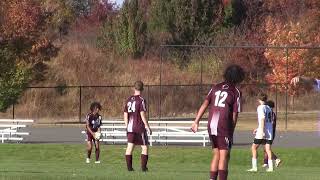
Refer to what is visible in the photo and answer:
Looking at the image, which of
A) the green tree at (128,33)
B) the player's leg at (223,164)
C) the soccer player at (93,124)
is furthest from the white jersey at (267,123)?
the green tree at (128,33)

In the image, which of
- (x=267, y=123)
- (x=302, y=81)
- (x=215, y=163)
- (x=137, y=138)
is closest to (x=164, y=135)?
(x=267, y=123)

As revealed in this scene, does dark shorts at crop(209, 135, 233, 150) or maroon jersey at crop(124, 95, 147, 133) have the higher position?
maroon jersey at crop(124, 95, 147, 133)

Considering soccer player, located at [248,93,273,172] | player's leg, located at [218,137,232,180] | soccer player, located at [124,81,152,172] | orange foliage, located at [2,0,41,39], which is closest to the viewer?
player's leg, located at [218,137,232,180]

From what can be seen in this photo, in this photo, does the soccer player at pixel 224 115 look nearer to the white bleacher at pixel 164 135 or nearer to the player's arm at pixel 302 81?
the player's arm at pixel 302 81

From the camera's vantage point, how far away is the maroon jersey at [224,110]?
47.3ft

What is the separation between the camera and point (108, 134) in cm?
3550

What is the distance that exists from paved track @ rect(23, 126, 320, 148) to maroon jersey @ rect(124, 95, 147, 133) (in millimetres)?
14587

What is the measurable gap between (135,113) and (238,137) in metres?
21.3

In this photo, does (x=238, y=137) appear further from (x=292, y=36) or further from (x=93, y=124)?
(x=292, y=36)

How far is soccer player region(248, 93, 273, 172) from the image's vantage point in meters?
21.5

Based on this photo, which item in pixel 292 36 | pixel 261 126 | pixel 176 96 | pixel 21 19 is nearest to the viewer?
pixel 261 126

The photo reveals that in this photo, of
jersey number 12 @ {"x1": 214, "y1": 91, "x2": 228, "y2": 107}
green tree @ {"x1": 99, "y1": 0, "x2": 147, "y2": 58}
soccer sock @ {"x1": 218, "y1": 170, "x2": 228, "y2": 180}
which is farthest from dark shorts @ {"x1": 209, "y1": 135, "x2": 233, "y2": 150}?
green tree @ {"x1": 99, "y1": 0, "x2": 147, "y2": 58}

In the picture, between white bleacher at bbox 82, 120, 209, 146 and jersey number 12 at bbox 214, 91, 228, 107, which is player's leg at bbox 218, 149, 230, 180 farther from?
white bleacher at bbox 82, 120, 209, 146

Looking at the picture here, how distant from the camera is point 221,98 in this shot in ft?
47.4
